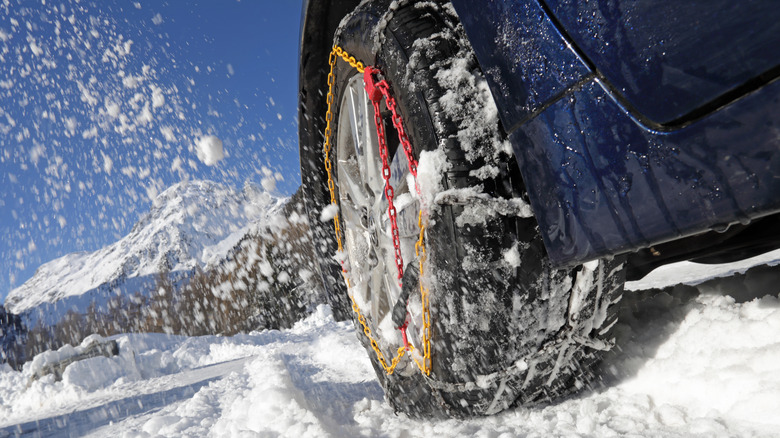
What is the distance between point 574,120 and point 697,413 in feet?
2.51

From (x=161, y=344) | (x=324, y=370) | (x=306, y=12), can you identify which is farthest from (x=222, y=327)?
(x=306, y=12)

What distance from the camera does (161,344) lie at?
8.00 metres

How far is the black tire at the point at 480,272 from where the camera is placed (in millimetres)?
911

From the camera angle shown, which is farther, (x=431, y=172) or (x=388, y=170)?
(x=388, y=170)

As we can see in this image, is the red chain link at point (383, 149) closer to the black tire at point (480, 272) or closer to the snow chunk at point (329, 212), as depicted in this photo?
the black tire at point (480, 272)

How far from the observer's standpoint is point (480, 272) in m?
0.94

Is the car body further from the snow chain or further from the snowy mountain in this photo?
the snowy mountain

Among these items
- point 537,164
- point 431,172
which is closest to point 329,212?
point 431,172

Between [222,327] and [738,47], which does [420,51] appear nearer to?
[738,47]

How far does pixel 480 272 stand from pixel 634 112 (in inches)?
17.9

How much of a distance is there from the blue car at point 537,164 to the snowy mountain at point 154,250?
557 ft

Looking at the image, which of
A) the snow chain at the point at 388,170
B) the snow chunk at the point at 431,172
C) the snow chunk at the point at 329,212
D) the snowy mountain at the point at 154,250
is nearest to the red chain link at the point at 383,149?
the snow chain at the point at 388,170

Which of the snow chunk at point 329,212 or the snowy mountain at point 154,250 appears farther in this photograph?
the snowy mountain at point 154,250

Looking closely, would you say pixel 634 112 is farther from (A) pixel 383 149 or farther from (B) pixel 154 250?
(B) pixel 154 250
